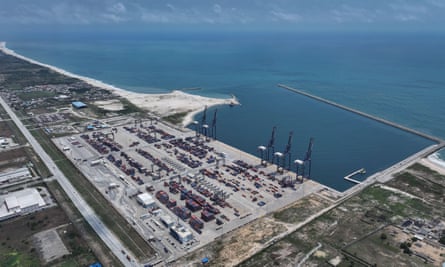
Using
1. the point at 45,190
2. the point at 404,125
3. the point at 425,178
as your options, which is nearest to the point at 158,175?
the point at 45,190

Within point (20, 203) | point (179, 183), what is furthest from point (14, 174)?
point (179, 183)

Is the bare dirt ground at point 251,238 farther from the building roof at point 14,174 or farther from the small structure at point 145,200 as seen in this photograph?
the building roof at point 14,174

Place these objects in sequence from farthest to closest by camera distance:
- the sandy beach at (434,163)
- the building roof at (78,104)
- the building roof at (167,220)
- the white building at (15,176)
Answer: the building roof at (78,104), the sandy beach at (434,163), the white building at (15,176), the building roof at (167,220)

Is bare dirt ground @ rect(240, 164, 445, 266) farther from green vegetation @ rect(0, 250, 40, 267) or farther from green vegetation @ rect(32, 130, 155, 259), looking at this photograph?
green vegetation @ rect(0, 250, 40, 267)

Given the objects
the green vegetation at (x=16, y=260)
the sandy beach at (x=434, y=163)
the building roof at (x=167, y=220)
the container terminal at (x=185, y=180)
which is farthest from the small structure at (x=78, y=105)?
the sandy beach at (x=434, y=163)

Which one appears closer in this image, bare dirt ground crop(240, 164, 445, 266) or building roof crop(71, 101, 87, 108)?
bare dirt ground crop(240, 164, 445, 266)

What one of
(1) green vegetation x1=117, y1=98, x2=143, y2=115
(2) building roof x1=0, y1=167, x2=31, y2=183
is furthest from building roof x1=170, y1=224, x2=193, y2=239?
(1) green vegetation x1=117, y1=98, x2=143, y2=115

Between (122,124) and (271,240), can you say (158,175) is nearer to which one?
(271,240)

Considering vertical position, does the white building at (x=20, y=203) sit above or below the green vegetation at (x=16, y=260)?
above
